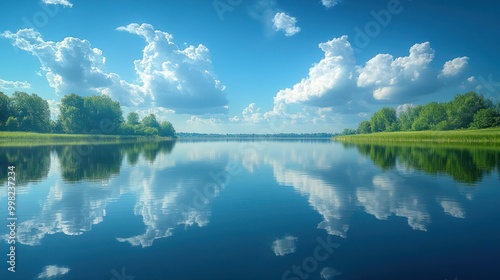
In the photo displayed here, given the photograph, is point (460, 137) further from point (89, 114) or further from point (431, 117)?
point (89, 114)

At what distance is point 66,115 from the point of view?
159500 millimetres

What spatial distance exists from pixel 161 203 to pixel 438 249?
54.7ft

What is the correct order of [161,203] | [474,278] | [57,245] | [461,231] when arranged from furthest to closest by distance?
[161,203]
[461,231]
[57,245]
[474,278]

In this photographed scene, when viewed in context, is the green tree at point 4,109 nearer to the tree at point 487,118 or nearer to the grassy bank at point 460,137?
the grassy bank at point 460,137

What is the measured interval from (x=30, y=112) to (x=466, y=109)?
220 meters

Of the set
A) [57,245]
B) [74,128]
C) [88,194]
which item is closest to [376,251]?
[57,245]

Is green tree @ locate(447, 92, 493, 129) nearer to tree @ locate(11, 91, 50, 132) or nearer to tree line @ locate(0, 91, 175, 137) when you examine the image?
tree line @ locate(0, 91, 175, 137)

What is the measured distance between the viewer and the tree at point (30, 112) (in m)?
140

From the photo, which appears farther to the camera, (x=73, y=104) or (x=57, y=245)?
(x=73, y=104)

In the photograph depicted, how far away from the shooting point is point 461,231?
14.7 metres

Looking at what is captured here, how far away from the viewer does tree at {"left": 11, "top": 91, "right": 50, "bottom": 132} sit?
13975cm

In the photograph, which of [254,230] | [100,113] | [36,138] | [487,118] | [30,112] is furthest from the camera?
[100,113]

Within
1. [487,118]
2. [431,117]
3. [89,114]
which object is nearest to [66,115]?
[89,114]

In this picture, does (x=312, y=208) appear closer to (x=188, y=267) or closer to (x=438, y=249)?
(x=438, y=249)
